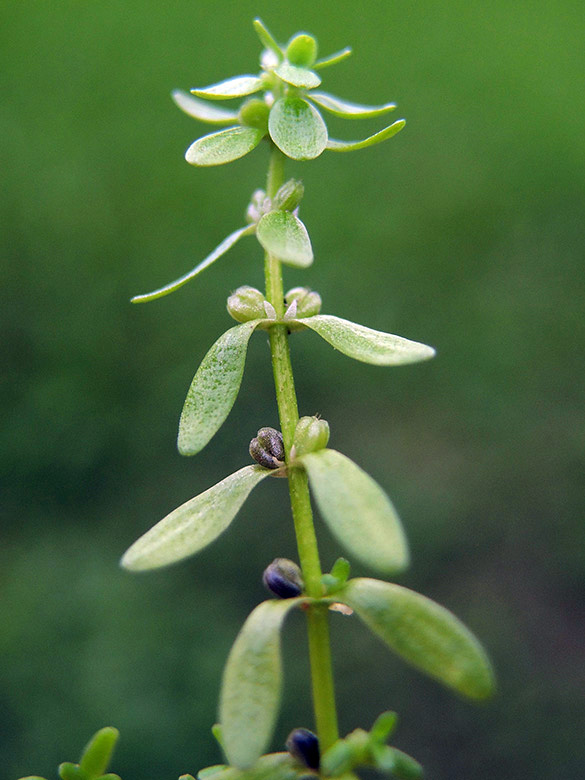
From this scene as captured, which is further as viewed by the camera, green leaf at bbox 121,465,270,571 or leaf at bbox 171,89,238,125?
leaf at bbox 171,89,238,125

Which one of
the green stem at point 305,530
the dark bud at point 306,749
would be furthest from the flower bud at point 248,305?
the dark bud at point 306,749

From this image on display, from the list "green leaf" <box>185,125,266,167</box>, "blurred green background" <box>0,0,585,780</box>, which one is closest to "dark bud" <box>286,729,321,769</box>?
"green leaf" <box>185,125,266,167</box>

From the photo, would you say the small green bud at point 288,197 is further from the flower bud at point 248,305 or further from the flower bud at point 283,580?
the flower bud at point 283,580

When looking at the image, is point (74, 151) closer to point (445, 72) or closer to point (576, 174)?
point (445, 72)

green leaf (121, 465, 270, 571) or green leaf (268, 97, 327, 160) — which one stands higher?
green leaf (268, 97, 327, 160)

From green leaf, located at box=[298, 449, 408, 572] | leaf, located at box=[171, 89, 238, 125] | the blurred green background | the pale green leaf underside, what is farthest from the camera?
the blurred green background

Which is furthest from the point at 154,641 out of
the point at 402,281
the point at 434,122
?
the point at 434,122

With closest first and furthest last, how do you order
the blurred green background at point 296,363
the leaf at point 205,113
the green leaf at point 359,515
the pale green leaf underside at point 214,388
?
the green leaf at point 359,515
the pale green leaf underside at point 214,388
the leaf at point 205,113
the blurred green background at point 296,363

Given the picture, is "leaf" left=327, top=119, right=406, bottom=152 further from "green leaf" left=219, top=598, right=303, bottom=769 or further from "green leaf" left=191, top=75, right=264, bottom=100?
"green leaf" left=219, top=598, right=303, bottom=769
